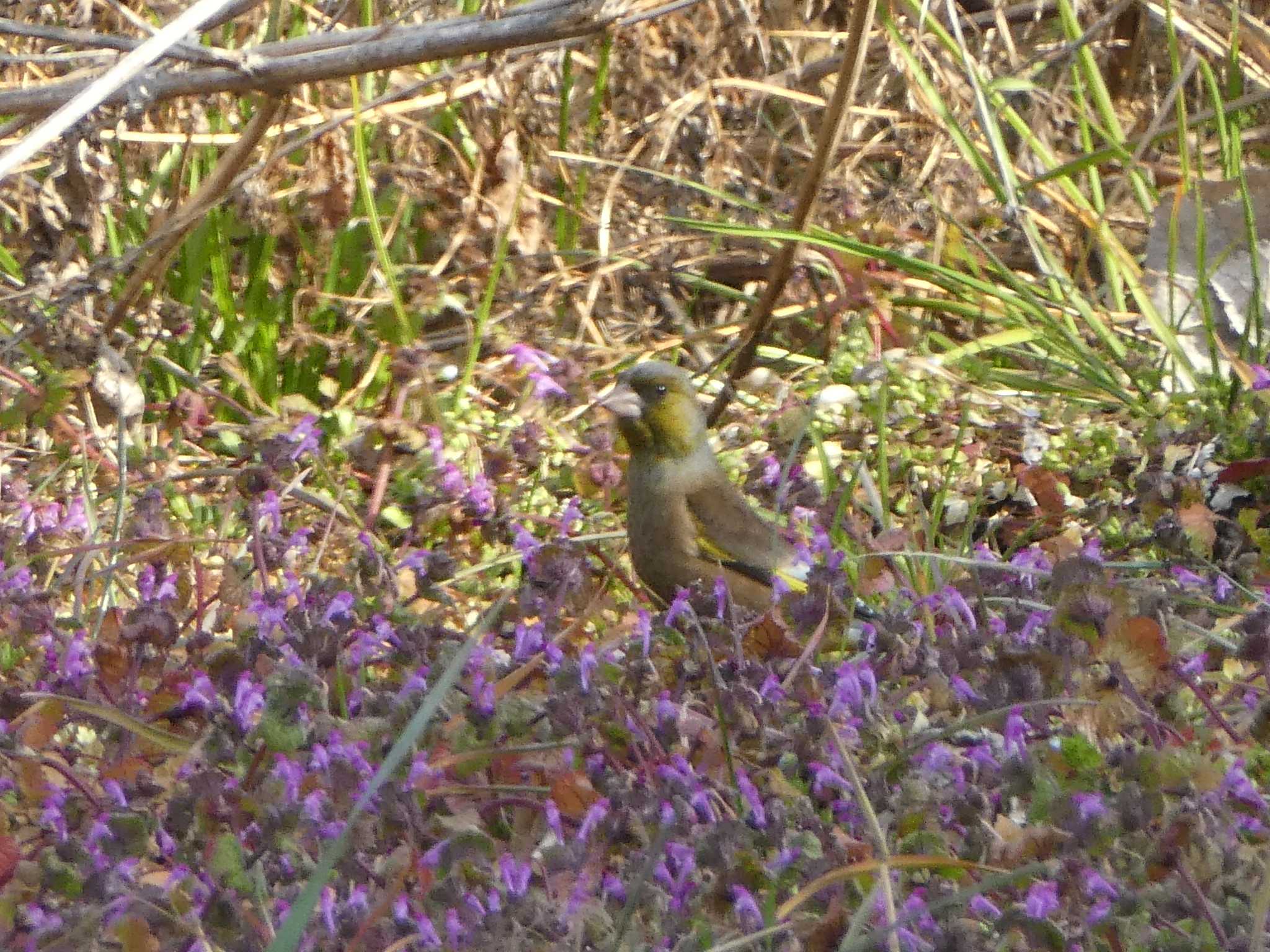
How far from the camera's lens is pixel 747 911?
1.92m

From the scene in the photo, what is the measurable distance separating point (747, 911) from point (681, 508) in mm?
2179

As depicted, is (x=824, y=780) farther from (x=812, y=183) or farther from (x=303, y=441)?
(x=812, y=183)

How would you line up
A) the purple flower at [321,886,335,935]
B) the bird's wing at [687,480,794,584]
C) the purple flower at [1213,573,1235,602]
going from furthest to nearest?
the bird's wing at [687,480,794,584] < the purple flower at [1213,573,1235,602] < the purple flower at [321,886,335,935]

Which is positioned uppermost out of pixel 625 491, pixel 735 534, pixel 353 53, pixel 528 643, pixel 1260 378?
pixel 353 53

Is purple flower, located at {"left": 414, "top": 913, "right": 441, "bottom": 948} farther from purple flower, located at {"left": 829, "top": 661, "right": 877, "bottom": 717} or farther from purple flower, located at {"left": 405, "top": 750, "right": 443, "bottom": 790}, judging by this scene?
purple flower, located at {"left": 829, "top": 661, "right": 877, "bottom": 717}

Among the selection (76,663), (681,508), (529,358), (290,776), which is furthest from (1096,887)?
(529,358)

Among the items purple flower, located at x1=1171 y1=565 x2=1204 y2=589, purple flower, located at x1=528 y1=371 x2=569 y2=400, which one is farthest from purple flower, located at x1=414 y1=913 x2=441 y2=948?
purple flower, located at x1=528 y1=371 x2=569 y2=400

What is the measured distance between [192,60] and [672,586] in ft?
4.70

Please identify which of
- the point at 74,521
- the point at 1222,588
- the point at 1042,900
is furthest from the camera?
the point at 74,521

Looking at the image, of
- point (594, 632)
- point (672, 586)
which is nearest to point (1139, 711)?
point (594, 632)

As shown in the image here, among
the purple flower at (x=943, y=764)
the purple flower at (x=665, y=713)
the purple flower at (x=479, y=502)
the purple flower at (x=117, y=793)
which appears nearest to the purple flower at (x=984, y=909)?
the purple flower at (x=943, y=764)

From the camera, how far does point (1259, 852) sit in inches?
83.3

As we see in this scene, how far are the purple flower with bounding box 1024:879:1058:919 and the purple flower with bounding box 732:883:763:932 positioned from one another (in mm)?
260

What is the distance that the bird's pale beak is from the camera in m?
4.23
